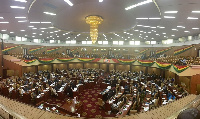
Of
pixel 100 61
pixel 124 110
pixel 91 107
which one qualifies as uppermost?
pixel 100 61

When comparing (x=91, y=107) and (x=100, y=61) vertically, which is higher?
(x=100, y=61)

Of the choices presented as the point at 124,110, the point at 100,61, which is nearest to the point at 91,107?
the point at 124,110

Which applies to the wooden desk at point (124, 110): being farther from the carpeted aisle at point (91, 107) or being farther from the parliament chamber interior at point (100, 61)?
the carpeted aisle at point (91, 107)

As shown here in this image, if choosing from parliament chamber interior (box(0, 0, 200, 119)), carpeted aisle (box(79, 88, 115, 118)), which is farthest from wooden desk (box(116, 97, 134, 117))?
carpeted aisle (box(79, 88, 115, 118))

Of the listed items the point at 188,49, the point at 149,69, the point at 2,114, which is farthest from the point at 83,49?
the point at 2,114

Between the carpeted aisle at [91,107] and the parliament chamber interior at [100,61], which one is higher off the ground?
the parliament chamber interior at [100,61]

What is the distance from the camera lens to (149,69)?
24.4 meters

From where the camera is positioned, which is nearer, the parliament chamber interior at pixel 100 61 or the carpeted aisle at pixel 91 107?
the parliament chamber interior at pixel 100 61

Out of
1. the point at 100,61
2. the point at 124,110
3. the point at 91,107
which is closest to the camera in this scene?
the point at 124,110

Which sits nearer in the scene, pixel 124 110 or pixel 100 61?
pixel 124 110

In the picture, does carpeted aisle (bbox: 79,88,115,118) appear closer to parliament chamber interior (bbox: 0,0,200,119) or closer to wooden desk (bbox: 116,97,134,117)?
parliament chamber interior (bbox: 0,0,200,119)

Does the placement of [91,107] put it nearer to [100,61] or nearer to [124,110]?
[124,110]

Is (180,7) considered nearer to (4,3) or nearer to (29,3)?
(29,3)

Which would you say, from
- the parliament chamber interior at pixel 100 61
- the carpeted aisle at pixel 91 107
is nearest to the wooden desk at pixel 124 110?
the parliament chamber interior at pixel 100 61
